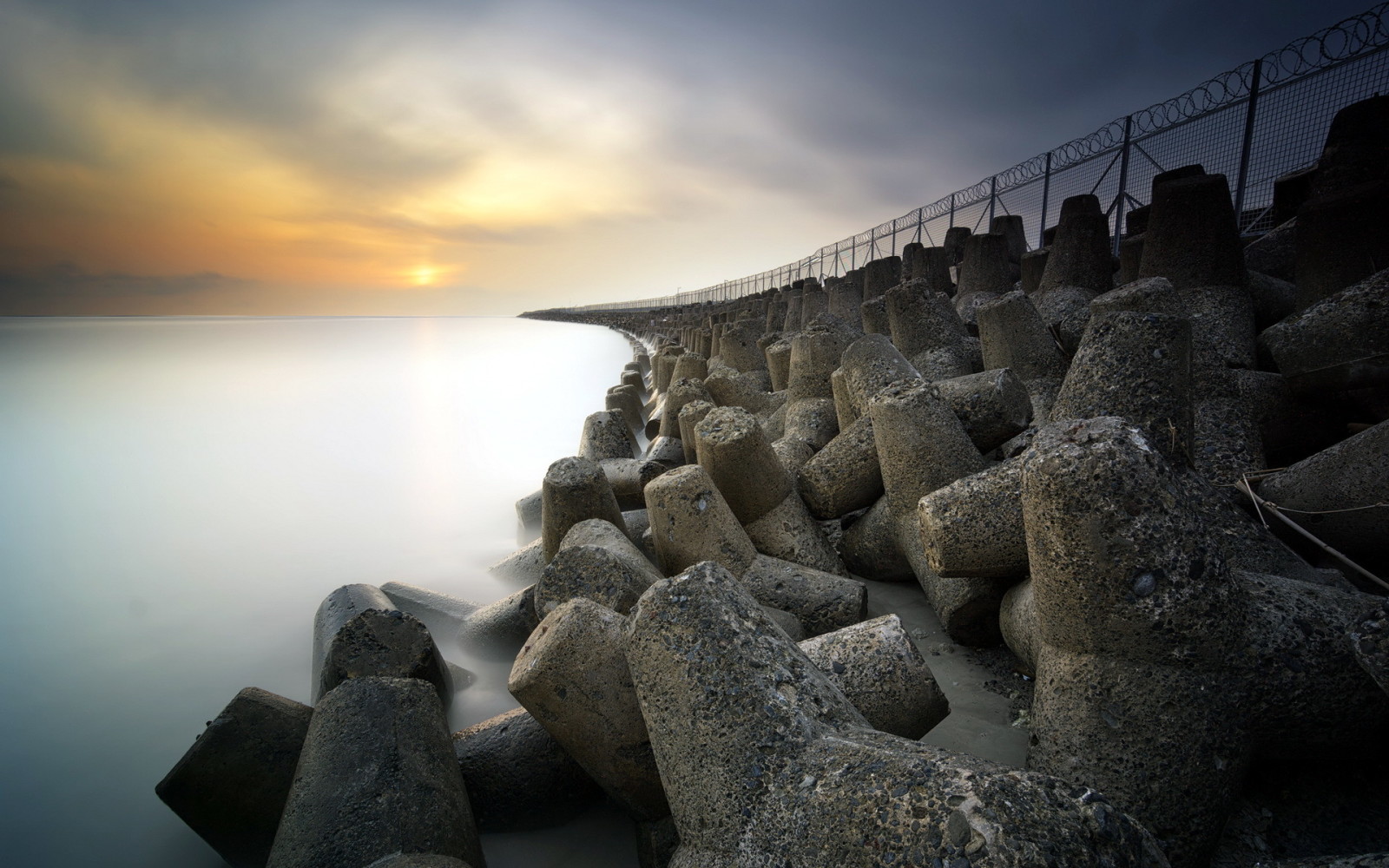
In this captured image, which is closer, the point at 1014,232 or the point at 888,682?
the point at 888,682

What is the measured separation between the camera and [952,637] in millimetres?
2963

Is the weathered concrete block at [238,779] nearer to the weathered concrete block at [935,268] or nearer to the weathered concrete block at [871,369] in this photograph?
the weathered concrete block at [871,369]

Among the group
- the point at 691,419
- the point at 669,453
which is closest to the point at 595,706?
the point at 691,419

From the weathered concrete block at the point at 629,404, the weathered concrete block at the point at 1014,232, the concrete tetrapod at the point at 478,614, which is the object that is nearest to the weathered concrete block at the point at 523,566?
the concrete tetrapod at the point at 478,614

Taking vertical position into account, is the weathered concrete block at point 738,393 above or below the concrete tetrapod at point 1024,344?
below

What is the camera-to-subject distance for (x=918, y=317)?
17.0 ft

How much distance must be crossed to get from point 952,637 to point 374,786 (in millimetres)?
2282

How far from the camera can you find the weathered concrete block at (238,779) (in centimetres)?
219

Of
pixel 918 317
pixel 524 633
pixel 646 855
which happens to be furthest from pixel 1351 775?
pixel 918 317

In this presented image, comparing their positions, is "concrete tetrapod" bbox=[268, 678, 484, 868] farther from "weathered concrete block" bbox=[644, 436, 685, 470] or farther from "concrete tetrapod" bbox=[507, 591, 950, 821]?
"weathered concrete block" bbox=[644, 436, 685, 470]

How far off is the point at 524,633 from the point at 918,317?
11.9 ft

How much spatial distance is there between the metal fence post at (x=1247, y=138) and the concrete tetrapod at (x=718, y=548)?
784 centimetres

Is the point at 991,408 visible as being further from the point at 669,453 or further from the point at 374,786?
the point at 374,786

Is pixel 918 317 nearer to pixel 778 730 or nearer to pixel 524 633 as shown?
pixel 524 633
